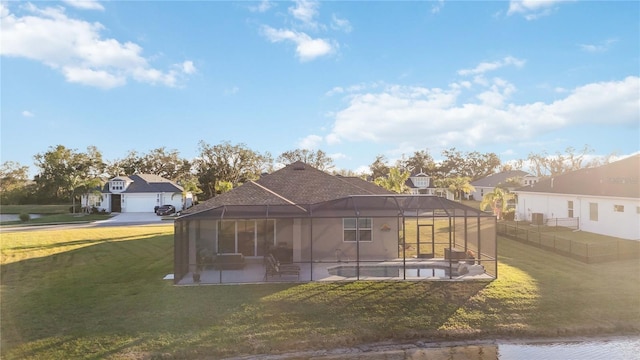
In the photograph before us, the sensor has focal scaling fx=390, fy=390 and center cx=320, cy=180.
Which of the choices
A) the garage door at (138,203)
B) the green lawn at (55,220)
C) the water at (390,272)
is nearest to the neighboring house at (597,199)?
the water at (390,272)

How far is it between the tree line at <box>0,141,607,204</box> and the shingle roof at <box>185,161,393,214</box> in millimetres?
17655

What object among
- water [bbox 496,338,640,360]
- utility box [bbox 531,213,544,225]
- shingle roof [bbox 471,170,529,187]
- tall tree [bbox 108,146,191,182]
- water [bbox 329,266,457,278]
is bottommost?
water [bbox 496,338,640,360]

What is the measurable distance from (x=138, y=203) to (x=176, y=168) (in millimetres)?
21472

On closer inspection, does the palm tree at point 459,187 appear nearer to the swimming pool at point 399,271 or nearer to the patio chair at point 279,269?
the swimming pool at point 399,271

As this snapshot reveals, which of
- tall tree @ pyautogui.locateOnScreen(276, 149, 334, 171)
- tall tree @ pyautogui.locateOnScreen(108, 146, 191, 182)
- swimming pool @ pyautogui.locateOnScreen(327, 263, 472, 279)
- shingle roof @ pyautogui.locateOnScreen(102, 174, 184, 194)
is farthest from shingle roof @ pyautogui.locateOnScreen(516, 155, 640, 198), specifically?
tall tree @ pyautogui.locateOnScreen(108, 146, 191, 182)

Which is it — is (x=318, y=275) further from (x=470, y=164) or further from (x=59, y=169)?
(x=470, y=164)

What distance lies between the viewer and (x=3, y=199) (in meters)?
55.6

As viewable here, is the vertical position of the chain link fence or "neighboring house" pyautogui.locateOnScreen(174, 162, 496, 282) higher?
"neighboring house" pyautogui.locateOnScreen(174, 162, 496, 282)

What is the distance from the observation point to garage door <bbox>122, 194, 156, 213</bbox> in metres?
48.6

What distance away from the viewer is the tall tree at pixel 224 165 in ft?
205

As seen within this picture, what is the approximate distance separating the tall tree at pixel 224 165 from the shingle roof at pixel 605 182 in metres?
44.0

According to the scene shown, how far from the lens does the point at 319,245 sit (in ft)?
62.8

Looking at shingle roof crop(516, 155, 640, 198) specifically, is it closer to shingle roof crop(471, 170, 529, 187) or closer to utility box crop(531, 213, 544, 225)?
utility box crop(531, 213, 544, 225)

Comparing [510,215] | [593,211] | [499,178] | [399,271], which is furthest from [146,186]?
[499,178]
